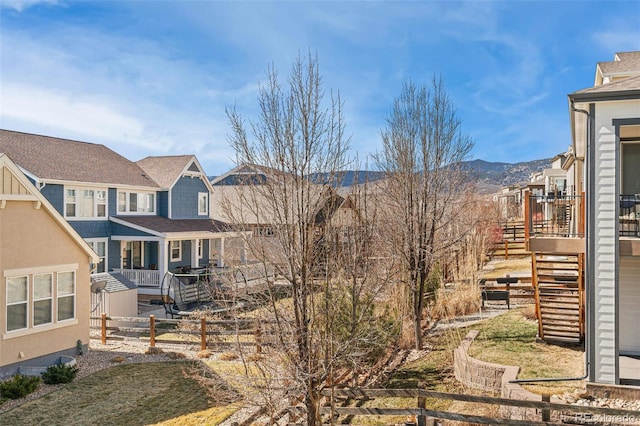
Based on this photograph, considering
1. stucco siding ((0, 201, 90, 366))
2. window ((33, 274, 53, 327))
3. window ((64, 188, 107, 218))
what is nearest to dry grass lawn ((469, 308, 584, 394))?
A: stucco siding ((0, 201, 90, 366))

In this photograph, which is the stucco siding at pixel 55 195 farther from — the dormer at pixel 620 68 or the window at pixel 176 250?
the dormer at pixel 620 68

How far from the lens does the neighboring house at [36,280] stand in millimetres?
12016

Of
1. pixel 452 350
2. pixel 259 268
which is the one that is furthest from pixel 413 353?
pixel 259 268

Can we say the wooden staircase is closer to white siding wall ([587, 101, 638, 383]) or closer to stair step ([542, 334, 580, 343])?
stair step ([542, 334, 580, 343])

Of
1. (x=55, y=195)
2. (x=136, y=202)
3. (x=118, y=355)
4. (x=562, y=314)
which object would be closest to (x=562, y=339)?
(x=562, y=314)

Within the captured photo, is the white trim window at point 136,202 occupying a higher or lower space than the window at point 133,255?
higher

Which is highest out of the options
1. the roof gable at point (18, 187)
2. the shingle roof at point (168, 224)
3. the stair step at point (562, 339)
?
the roof gable at point (18, 187)

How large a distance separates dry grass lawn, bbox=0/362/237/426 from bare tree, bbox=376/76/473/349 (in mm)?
6609

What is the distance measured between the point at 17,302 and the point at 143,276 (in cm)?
1239

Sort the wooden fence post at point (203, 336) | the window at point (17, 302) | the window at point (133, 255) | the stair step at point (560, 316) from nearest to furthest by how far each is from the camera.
A: the window at point (17, 302) → the stair step at point (560, 316) → the wooden fence post at point (203, 336) → the window at point (133, 255)

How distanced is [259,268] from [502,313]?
13064mm

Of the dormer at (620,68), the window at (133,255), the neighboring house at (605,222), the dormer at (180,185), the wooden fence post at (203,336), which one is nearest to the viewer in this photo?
the neighboring house at (605,222)

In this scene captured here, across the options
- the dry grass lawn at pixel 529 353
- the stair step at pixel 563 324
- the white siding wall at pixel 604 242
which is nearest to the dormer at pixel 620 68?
the white siding wall at pixel 604 242

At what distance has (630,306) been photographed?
441 inches
